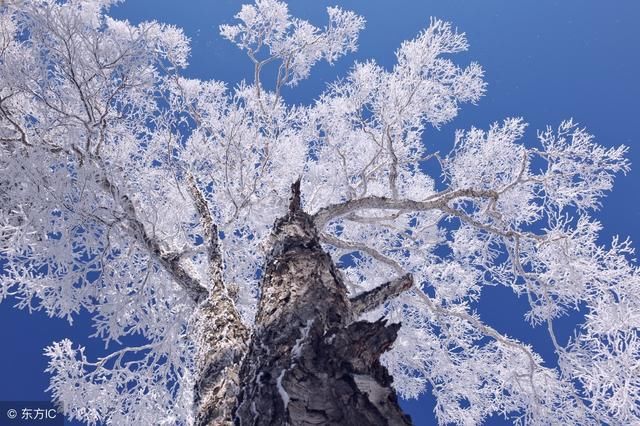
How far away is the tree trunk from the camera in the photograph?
5.51ft

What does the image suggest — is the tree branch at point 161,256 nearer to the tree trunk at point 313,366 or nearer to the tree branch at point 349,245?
the tree branch at point 349,245

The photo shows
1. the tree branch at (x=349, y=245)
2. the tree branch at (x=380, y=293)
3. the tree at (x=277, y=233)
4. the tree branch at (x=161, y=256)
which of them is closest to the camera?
the tree at (x=277, y=233)

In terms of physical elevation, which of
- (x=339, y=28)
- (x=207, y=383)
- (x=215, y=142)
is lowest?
(x=207, y=383)

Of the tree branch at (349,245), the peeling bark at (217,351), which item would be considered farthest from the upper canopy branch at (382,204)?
the peeling bark at (217,351)

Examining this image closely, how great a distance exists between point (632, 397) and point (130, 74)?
16.0ft

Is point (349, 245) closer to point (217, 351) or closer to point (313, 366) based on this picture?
point (217, 351)

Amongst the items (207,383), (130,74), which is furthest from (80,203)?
(207,383)

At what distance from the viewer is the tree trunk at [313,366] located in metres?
1.68

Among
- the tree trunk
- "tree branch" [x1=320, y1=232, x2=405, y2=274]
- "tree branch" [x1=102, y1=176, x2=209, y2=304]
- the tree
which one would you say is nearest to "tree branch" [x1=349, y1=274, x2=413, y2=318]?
the tree

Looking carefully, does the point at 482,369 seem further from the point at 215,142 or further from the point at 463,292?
the point at 215,142

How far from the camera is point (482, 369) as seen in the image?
6.02 m

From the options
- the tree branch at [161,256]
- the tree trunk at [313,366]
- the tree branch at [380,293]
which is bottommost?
the tree trunk at [313,366]

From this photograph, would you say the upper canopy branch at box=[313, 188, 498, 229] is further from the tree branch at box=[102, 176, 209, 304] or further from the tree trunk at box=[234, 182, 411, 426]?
the tree trunk at box=[234, 182, 411, 426]

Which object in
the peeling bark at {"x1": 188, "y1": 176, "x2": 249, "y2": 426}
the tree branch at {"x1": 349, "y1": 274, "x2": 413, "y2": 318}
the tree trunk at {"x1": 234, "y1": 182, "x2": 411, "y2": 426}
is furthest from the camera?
the tree branch at {"x1": 349, "y1": 274, "x2": 413, "y2": 318}
